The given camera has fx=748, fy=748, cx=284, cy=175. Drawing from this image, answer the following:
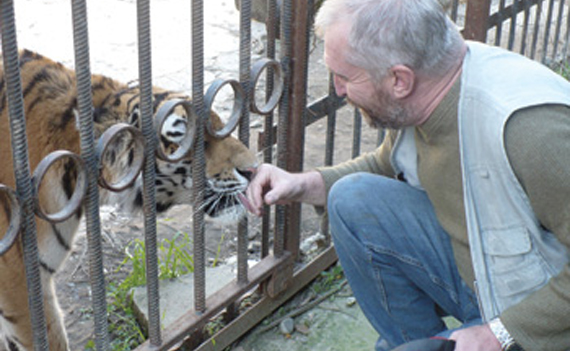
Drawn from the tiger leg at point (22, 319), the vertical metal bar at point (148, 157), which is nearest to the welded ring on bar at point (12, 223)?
the vertical metal bar at point (148, 157)

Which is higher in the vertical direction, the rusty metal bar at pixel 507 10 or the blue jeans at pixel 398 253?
the rusty metal bar at pixel 507 10

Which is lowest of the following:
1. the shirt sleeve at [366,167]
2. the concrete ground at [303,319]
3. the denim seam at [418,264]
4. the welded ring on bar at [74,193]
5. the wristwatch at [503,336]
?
the concrete ground at [303,319]

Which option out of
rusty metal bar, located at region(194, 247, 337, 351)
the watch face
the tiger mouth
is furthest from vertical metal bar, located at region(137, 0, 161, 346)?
the watch face

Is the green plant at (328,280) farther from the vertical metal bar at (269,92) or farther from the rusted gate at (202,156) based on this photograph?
the vertical metal bar at (269,92)

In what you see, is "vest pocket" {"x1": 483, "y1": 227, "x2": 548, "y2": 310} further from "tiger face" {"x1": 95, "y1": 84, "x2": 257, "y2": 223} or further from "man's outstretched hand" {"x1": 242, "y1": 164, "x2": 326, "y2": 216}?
"tiger face" {"x1": 95, "y1": 84, "x2": 257, "y2": 223}

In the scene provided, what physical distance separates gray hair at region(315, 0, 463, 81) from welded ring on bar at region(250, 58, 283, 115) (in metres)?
0.41

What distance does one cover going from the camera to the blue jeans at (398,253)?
2566 millimetres

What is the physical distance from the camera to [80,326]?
→ 127 inches

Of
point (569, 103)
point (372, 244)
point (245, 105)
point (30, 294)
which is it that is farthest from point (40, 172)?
point (569, 103)

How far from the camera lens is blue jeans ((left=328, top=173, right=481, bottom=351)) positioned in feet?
8.42

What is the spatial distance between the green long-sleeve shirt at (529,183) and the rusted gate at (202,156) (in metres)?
0.64

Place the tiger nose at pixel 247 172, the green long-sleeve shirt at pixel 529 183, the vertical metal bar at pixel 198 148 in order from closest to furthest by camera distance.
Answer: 1. the green long-sleeve shirt at pixel 529 183
2. the vertical metal bar at pixel 198 148
3. the tiger nose at pixel 247 172

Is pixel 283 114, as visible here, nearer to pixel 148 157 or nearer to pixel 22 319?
pixel 148 157

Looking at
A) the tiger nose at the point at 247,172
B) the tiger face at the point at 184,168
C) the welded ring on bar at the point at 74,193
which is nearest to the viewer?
the welded ring on bar at the point at 74,193
